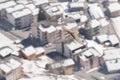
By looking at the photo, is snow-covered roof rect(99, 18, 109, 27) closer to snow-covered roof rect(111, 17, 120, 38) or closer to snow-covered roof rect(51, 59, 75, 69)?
snow-covered roof rect(111, 17, 120, 38)

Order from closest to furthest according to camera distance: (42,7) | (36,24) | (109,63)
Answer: (109,63) → (36,24) → (42,7)

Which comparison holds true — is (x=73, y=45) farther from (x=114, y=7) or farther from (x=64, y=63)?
(x=114, y=7)

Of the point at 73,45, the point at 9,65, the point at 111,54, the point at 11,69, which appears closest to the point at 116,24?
the point at 111,54

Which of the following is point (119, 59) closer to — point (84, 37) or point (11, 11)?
point (84, 37)

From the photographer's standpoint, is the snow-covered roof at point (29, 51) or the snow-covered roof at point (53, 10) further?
the snow-covered roof at point (53, 10)

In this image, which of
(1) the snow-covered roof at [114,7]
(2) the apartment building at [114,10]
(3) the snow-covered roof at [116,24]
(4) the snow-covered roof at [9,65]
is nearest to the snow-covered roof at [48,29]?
(4) the snow-covered roof at [9,65]

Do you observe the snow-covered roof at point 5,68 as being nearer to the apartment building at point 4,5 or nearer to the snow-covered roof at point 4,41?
the snow-covered roof at point 4,41

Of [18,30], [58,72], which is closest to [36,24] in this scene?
[18,30]

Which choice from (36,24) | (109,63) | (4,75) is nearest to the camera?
(4,75)
